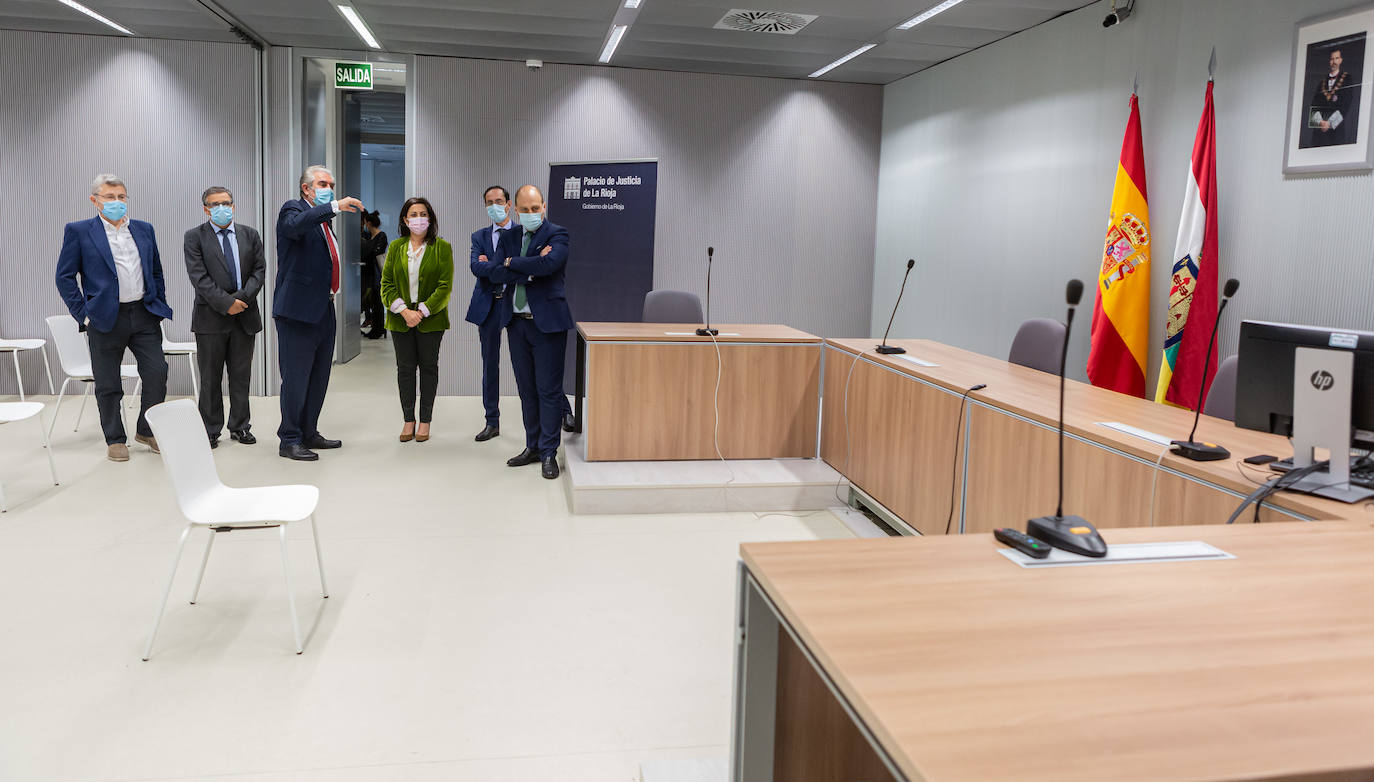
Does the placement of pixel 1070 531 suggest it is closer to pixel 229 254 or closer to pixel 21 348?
pixel 229 254

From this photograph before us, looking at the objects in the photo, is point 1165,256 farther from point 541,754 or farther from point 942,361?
point 541,754

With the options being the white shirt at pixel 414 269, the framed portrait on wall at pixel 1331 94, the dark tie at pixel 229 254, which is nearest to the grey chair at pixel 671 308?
the white shirt at pixel 414 269

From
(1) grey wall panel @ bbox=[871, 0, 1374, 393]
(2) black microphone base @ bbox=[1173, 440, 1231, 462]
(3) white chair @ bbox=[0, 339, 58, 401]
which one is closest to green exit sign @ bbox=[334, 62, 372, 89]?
(3) white chair @ bbox=[0, 339, 58, 401]

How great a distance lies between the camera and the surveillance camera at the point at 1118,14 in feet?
17.4

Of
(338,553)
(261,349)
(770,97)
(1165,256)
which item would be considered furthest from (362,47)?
(1165,256)

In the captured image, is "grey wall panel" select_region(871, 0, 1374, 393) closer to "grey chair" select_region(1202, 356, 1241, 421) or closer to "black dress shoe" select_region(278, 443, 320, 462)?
"grey chair" select_region(1202, 356, 1241, 421)

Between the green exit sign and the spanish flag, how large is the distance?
18.5 feet

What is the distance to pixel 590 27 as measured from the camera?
658 centimetres

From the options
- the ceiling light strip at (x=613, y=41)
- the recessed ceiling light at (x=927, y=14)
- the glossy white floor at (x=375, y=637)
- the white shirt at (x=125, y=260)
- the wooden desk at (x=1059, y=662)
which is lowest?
the glossy white floor at (x=375, y=637)

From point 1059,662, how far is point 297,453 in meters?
5.24

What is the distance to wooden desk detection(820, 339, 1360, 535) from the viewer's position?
2.61m

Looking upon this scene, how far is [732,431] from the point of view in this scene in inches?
209

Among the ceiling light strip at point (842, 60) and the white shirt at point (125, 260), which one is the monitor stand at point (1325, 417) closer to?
the ceiling light strip at point (842, 60)

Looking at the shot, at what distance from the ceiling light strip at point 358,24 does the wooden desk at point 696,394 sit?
298 cm
